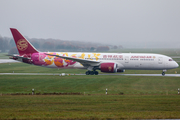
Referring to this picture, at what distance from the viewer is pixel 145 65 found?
136 feet

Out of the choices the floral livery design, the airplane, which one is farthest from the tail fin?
the floral livery design

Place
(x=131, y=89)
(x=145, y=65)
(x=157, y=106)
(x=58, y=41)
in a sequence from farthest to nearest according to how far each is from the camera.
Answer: (x=58, y=41)
(x=145, y=65)
(x=131, y=89)
(x=157, y=106)

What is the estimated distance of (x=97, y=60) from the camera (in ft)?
139

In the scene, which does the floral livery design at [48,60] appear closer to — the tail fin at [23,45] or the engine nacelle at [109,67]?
the tail fin at [23,45]

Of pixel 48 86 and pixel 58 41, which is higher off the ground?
pixel 58 41

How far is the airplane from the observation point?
41.3 metres

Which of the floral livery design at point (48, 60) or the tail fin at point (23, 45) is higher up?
the tail fin at point (23, 45)

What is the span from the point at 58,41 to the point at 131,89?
422 feet

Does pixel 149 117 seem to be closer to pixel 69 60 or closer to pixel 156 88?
pixel 156 88

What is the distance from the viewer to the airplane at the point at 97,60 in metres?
41.3

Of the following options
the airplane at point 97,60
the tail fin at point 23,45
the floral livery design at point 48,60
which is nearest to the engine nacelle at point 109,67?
the airplane at point 97,60

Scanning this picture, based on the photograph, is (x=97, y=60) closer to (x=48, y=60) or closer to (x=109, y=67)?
(x=109, y=67)

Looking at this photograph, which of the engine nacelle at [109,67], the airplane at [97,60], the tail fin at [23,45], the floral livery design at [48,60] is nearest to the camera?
the engine nacelle at [109,67]

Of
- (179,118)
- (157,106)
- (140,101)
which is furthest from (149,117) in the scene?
(140,101)
